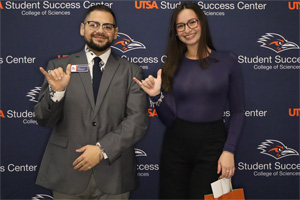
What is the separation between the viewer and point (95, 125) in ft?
6.75

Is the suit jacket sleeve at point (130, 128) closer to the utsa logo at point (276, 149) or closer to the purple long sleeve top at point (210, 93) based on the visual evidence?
the purple long sleeve top at point (210, 93)

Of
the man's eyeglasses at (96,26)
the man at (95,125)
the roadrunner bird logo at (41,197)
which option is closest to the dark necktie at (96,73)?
the man at (95,125)

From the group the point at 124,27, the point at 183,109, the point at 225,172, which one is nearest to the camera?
the point at 225,172

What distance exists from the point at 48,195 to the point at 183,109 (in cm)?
233

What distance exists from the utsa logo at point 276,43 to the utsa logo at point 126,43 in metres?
1.51

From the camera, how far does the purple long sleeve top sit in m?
2.12

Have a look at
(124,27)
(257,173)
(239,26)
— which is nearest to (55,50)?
(124,27)

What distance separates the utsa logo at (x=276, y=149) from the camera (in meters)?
3.45

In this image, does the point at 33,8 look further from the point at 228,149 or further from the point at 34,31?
the point at 228,149

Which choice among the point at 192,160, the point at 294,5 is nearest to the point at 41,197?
the point at 192,160

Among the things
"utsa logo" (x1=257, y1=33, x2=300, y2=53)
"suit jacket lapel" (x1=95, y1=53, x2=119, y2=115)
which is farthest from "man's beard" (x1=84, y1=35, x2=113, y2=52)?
"utsa logo" (x1=257, y1=33, x2=300, y2=53)

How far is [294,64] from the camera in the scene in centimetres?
342

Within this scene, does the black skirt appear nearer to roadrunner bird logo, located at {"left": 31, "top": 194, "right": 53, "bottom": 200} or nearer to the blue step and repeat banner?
the blue step and repeat banner

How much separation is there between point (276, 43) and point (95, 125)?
8.45 feet
